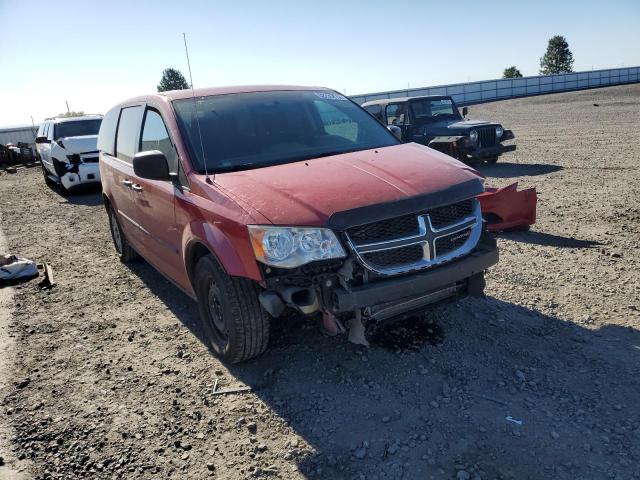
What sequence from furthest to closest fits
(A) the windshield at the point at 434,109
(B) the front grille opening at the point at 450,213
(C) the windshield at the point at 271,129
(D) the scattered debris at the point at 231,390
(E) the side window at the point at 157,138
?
(A) the windshield at the point at 434,109, (E) the side window at the point at 157,138, (C) the windshield at the point at 271,129, (D) the scattered debris at the point at 231,390, (B) the front grille opening at the point at 450,213

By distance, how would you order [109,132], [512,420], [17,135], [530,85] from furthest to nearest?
[530,85] → [17,135] → [109,132] → [512,420]

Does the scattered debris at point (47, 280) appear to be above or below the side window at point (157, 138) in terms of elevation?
below

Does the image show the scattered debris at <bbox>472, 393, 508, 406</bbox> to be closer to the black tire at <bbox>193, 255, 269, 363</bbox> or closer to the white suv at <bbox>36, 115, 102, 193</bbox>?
the black tire at <bbox>193, 255, 269, 363</bbox>

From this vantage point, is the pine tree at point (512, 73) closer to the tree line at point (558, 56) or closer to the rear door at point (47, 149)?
the tree line at point (558, 56)

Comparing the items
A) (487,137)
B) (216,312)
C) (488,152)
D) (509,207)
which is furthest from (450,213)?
(487,137)

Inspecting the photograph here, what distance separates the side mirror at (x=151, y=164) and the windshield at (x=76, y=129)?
410 inches

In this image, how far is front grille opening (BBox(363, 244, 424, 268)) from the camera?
301 cm

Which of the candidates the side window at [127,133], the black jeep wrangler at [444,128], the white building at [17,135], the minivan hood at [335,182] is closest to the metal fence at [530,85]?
the white building at [17,135]

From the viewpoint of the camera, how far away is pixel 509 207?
6.19m

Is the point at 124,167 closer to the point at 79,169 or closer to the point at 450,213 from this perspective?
the point at 450,213

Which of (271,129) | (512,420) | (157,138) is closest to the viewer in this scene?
(512,420)

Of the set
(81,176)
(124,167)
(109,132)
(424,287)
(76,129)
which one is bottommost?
(424,287)

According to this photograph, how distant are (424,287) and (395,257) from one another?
256 mm

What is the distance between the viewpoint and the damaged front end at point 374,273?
2.94 m
